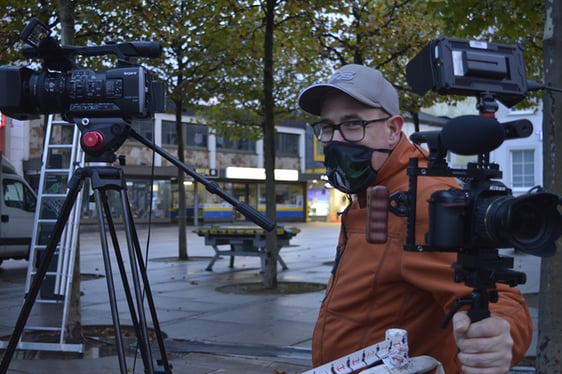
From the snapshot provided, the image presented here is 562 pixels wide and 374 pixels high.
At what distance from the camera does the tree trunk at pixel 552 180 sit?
5.08 meters

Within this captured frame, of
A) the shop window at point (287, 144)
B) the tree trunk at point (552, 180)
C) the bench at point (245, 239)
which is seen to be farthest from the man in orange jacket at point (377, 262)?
the shop window at point (287, 144)

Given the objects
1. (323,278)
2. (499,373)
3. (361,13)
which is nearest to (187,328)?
(323,278)

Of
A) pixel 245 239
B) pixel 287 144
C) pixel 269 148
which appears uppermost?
pixel 287 144

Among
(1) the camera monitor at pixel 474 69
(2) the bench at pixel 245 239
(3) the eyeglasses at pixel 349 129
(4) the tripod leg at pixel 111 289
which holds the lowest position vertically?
(2) the bench at pixel 245 239

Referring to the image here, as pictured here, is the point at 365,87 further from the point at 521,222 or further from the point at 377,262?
the point at 521,222

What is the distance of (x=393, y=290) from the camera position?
1.91 metres

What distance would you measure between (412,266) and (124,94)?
1551mm

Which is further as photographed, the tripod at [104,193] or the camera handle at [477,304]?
the tripod at [104,193]

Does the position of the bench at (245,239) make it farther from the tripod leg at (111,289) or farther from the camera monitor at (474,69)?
the camera monitor at (474,69)

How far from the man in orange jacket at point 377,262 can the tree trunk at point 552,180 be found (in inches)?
131

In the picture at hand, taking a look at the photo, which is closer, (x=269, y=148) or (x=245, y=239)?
(x=269, y=148)

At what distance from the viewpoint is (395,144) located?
2.19 m

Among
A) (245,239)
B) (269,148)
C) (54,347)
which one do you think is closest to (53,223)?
(54,347)

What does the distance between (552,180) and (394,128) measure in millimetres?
3412
